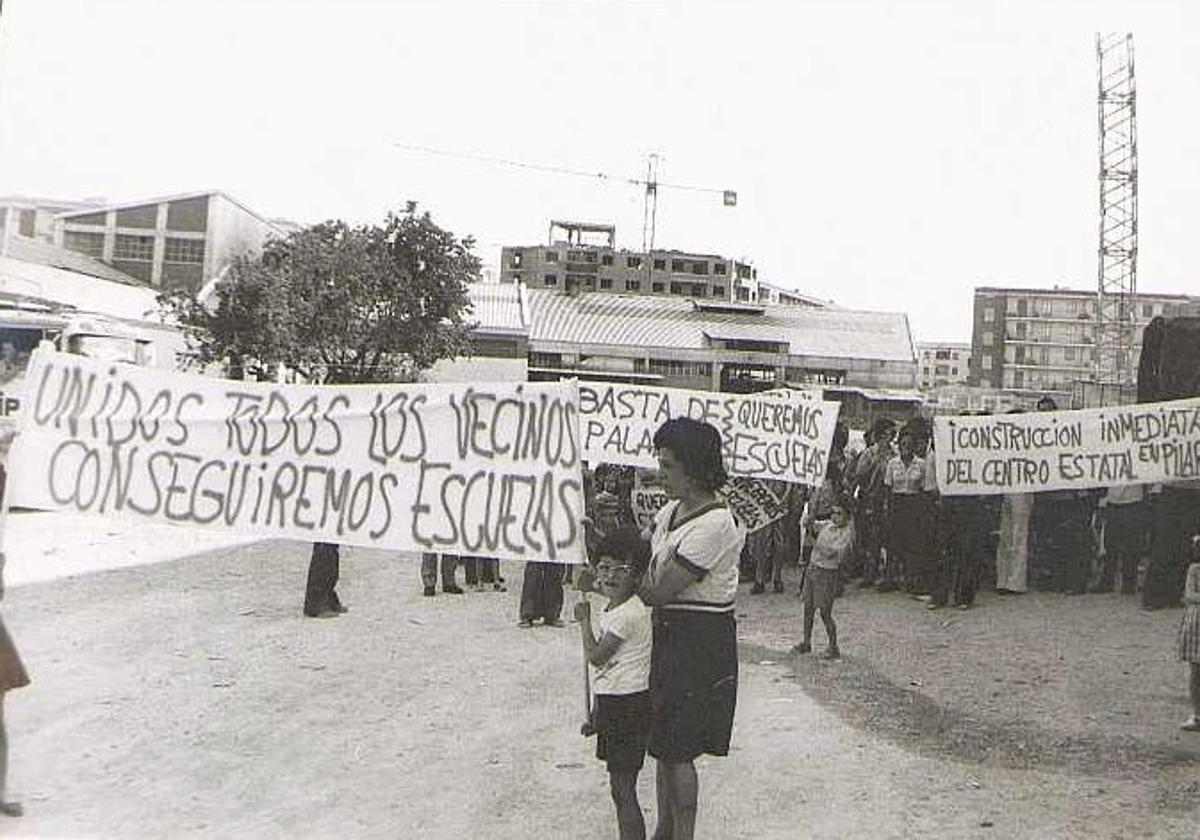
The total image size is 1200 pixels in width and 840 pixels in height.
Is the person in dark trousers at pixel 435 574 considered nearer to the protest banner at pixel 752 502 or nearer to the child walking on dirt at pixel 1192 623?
the protest banner at pixel 752 502

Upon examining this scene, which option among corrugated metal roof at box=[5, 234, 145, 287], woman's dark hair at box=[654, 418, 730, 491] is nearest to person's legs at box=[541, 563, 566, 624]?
woman's dark hair at box=[654, 418, 730, 491]

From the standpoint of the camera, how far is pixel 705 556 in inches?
130

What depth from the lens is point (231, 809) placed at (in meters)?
4.04

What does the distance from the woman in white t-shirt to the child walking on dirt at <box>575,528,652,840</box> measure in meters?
0.07

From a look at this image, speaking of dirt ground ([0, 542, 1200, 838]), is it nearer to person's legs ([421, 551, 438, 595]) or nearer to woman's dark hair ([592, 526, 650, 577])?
person's legs ([421, 551, 438, 595])

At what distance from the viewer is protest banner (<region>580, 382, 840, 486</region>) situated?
720cm

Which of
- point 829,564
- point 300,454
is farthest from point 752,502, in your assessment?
point 300,454

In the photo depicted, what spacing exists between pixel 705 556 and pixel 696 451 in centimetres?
34

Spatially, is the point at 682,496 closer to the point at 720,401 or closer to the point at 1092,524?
the point at 720,401

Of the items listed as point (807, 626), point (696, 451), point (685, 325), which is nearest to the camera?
point (696, 451)

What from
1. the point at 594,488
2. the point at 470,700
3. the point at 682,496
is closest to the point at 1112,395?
the point at 594,488

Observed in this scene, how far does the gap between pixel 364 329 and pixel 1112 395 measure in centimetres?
1025

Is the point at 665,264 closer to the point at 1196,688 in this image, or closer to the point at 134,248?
the point at 134,248

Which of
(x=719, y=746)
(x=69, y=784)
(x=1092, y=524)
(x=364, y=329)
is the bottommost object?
(x=69, y=784)
